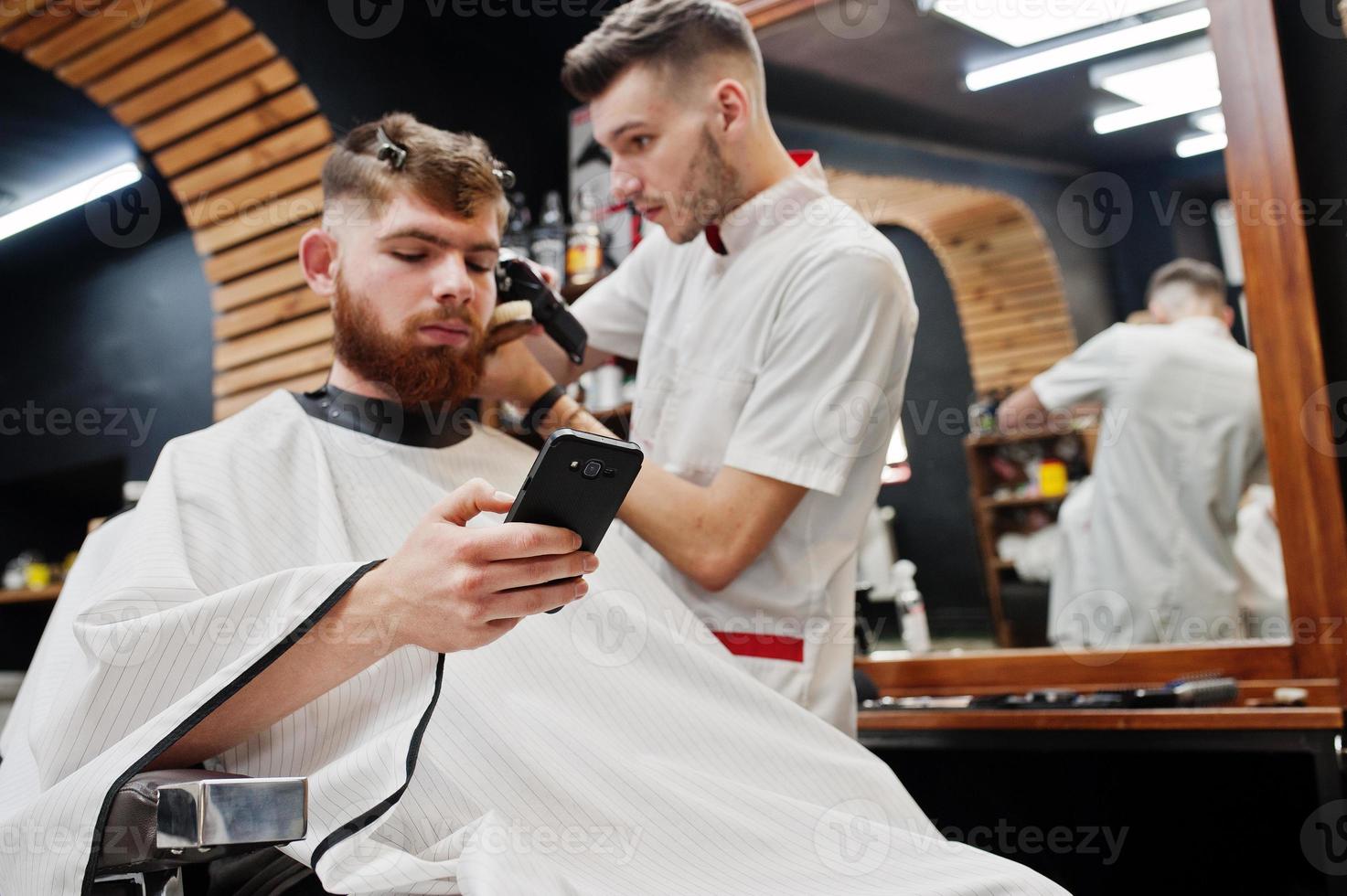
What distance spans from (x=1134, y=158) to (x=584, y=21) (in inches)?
90.5

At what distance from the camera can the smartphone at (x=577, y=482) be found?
3.50 feet

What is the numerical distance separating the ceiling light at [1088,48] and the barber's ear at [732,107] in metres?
1.28

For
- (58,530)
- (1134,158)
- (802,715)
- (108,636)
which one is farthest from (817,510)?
(58,530)

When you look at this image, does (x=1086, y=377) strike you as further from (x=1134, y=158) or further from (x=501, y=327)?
(x=501, y=327)

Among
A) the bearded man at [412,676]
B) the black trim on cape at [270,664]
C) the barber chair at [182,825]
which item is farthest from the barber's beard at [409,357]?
the barber chair at [182,825]

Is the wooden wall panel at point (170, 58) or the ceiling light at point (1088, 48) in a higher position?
the wooden wall panel at point (170, 58)

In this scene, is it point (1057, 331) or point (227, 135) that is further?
point (227, 135)

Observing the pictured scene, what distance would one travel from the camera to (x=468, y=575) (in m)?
1.11

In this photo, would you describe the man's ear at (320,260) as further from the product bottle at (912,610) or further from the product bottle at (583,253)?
the product bottle at (912,610)

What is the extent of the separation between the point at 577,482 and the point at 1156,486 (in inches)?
89.7

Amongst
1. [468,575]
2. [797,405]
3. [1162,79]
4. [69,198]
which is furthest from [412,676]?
[69,198]

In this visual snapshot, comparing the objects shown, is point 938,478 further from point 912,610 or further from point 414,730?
point 414,730

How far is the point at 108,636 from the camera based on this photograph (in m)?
1.22

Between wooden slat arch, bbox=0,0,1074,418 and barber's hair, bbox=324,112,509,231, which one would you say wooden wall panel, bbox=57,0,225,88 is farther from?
barber's hair, bbox=324,112,509,231
